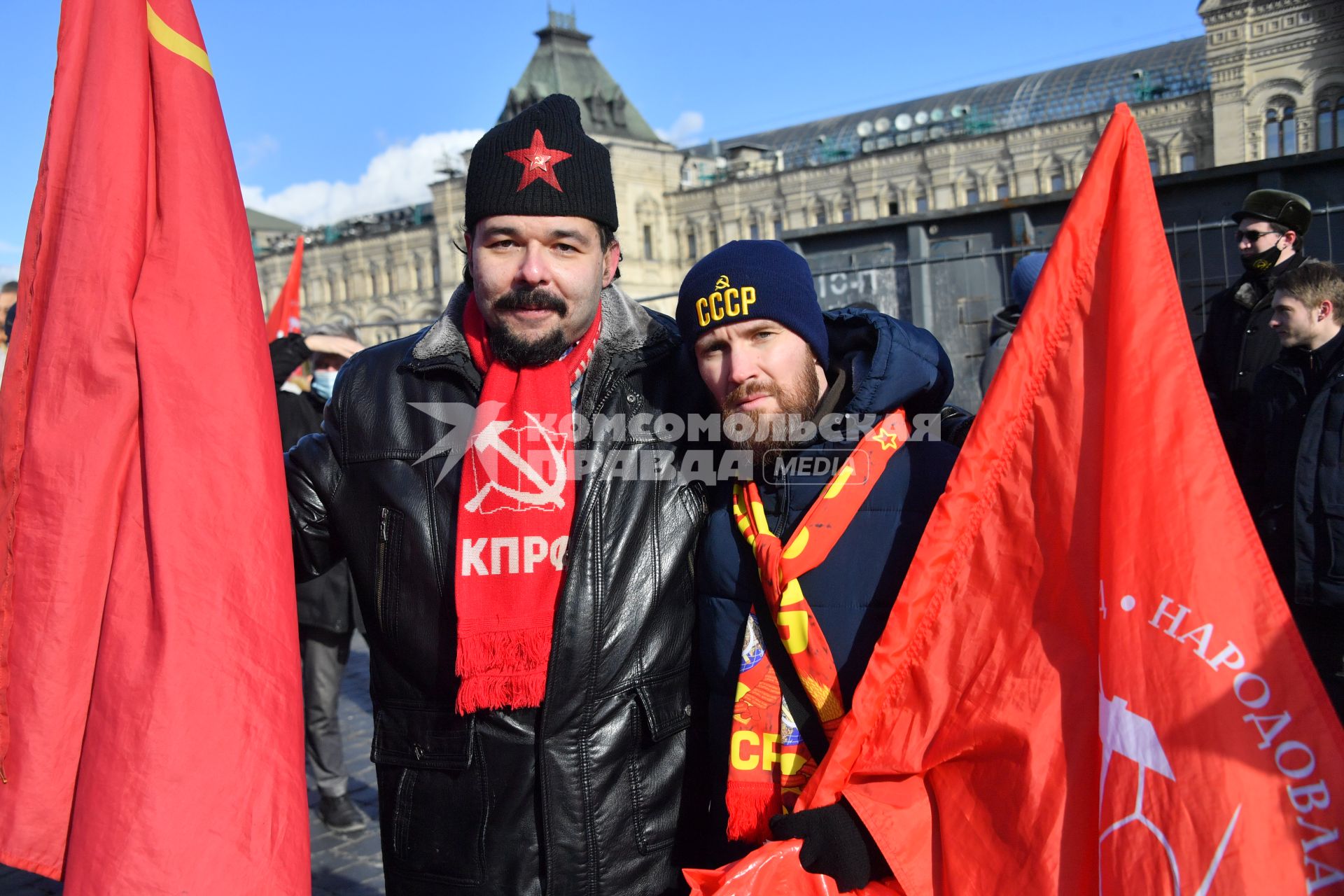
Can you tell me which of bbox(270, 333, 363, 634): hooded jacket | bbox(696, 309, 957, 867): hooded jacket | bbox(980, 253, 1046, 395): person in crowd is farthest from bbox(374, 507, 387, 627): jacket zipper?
bbox(980, 253, 1046, 395): person in crowd

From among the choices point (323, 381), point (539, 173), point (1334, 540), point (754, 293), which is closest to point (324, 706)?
point (323, 381)

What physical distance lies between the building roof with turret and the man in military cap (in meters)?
60.6

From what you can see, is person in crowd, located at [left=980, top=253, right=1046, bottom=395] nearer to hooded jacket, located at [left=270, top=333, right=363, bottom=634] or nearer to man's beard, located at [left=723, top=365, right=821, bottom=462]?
man's beard, located at [left=723, top=365, right=821, bottom=462]

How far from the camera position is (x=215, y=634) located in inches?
79.5

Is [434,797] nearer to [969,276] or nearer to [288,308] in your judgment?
[969,276]

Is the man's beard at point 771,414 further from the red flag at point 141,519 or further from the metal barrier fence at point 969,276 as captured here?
the metal barrier fence at point 969,276

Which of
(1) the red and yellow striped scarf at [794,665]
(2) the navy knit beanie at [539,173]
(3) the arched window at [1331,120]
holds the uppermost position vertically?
(3) the arched window at [1331,120]

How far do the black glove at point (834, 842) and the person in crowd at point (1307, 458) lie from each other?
2575 mm

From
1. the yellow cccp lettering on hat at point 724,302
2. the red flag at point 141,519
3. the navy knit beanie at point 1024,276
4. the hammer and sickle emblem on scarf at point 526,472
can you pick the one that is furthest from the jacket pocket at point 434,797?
the navy knit beanie at point 1024,276

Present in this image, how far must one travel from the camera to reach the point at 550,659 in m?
2.29

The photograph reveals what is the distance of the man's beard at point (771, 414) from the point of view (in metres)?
2.32

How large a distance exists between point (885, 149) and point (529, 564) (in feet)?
167

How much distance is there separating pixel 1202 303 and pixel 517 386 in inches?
264

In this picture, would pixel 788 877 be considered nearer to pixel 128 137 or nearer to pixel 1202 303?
pixel 128 137
